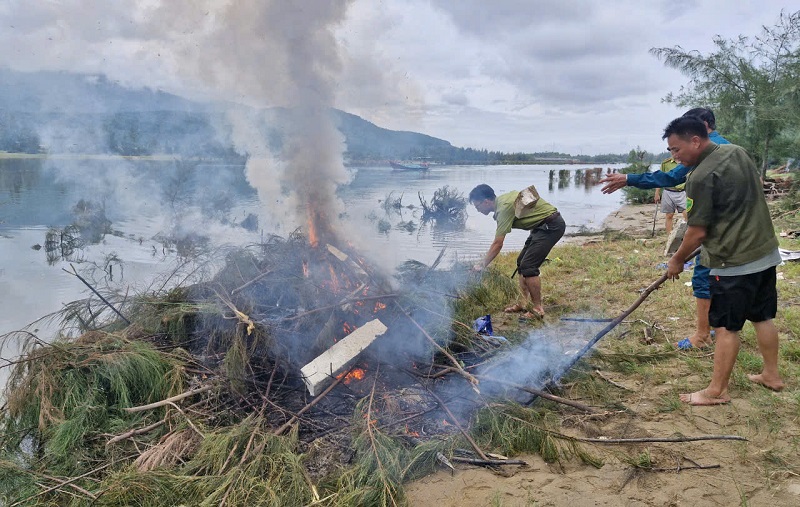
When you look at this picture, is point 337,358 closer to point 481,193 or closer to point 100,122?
point 481,193

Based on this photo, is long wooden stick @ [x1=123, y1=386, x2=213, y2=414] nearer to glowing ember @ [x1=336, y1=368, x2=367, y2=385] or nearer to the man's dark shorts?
glowing ember @ [x1=336, y1=368, x2=367, y2=385]

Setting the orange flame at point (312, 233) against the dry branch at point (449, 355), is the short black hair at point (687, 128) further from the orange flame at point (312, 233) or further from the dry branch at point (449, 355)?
the orange flame at point (312, 233)

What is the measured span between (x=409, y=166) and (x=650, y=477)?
5811 centimetres

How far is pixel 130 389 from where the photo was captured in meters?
3.67

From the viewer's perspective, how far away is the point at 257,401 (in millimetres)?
3736

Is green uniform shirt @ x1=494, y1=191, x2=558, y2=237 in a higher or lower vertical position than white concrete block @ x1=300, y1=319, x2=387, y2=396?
higher

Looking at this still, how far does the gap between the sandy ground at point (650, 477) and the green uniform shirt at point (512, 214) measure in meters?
2.78

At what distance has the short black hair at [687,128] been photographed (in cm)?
327

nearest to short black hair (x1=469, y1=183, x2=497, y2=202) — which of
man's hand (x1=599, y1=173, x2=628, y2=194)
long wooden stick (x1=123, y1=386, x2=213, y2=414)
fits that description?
man's hand (x1=599, y1=173, x2=628, y2=194)

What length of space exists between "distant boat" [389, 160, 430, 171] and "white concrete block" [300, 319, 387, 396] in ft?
170

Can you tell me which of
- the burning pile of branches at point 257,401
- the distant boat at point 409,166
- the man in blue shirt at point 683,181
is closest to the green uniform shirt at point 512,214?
the burning pile of branches at point 257,401

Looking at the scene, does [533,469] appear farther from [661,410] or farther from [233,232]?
[233,232]

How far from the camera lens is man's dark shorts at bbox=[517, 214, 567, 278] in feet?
19.0

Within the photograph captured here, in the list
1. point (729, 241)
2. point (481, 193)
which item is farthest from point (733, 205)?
point (481, 193)
